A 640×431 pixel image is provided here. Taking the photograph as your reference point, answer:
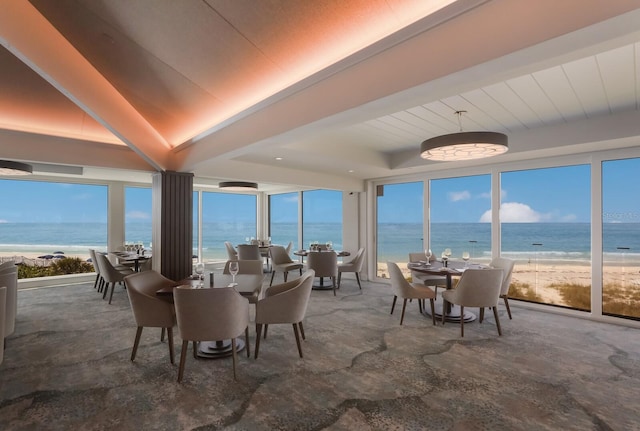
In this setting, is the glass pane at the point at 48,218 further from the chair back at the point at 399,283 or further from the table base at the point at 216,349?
the chair back at the point at 399,283

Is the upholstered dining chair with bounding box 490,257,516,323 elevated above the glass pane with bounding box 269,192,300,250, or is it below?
below

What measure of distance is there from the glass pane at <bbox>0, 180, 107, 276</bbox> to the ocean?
1.2 inches

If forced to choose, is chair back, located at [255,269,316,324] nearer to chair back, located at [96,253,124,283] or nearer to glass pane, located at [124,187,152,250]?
chair back, located at [96,253,124,283]

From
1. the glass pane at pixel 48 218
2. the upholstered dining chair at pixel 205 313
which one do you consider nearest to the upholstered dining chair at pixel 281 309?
the upholstered dining chair at pixel 205 313

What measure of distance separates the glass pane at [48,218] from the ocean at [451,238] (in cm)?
3

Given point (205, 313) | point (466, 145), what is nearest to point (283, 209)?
point (466, 145)

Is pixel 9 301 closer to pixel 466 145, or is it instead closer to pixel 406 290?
pixel 406 290

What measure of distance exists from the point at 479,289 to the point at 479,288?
13 millimetres

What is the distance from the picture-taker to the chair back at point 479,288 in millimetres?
3785

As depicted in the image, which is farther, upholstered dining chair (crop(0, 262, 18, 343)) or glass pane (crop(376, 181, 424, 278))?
glass pane (crop(376, 181, 424, 278))

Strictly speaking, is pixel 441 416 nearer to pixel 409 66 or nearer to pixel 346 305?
pixel 409 66

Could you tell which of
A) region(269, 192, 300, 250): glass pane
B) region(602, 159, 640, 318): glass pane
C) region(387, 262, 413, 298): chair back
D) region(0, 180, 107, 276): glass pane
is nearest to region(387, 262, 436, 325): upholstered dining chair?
region(387, 262, 413, 298): chair back

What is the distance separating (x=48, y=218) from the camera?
32.3ft

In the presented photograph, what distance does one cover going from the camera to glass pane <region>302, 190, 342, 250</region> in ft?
32.4
